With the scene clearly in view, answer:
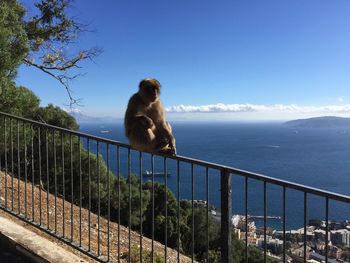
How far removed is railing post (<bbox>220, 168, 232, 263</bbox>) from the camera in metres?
2.95

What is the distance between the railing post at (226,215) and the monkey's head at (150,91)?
2367mm

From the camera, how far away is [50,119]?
1955 centimetres

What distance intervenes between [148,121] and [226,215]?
1.92 m

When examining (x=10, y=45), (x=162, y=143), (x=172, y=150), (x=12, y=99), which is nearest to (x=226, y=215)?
(x=172, y=150)

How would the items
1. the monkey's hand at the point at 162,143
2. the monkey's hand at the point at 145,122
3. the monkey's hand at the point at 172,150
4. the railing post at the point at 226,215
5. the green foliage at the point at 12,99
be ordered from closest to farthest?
the railing post at the point at 226,215 < the monkey's hand at the point at 172,150 < the monkey's hand at the point at 162,143 < the monkey's hand at the point at 145,122 < the green foliage at the point at 12,99

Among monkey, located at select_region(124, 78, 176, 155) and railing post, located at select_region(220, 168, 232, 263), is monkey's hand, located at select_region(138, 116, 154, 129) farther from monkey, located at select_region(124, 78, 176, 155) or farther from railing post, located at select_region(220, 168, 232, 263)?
railing post, located at select_region(220, 168, 232, 263)

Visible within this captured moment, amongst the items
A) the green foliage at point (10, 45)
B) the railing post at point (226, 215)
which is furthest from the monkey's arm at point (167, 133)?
the green foliage at point (10, 45)

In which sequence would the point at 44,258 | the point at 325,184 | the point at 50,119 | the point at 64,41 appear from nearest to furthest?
1. the point at 44,258
2. the point at 64,41
3. the point at 50,119
4. the point at 325,184

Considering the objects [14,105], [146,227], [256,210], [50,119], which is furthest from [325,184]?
[14,105]

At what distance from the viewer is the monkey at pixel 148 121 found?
175 inches

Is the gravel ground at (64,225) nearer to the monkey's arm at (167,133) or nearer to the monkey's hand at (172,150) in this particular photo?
Result: the monkey's hand at (172,150)

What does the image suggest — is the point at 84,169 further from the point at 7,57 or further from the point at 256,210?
the point at 256,210

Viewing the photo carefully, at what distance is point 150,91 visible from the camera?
16.9ft

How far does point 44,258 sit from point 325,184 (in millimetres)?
49747
